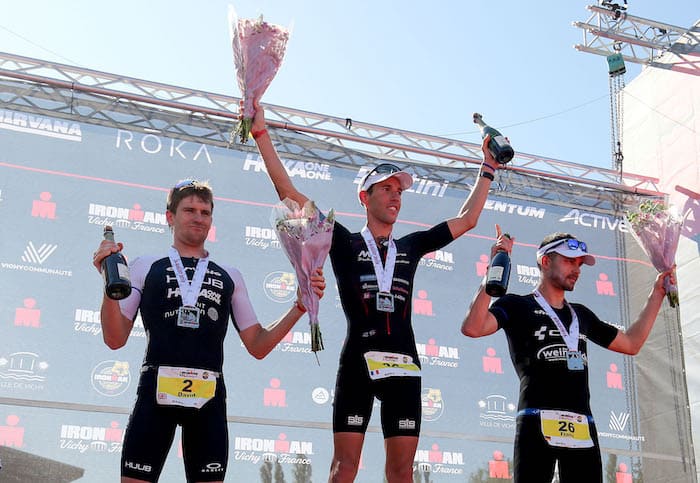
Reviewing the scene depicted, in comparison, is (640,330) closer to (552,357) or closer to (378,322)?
(552,357)


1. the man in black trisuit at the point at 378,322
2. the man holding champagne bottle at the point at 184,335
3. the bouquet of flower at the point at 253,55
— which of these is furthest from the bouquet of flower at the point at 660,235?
the bouquet of flower at the point at 253,55

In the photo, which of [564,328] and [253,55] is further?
[564,328]

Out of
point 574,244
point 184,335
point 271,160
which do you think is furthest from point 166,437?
point 574,244

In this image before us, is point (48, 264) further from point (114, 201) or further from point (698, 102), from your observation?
point (698, 102)

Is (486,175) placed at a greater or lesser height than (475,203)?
greater

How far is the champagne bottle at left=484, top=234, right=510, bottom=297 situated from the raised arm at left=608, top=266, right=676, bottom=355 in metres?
0.88

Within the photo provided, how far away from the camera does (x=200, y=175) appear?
6961mm

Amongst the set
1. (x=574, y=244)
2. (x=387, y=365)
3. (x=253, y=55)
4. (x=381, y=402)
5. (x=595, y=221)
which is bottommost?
(x=381, y=402)

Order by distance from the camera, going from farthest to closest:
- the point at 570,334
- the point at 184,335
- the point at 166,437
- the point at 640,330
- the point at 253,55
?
1. the point at 640,330
2. the point at 570,334
3. the point at 253,55
4. the point at 184,335
5. the point at 166,437

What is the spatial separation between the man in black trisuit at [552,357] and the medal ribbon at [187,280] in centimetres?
120

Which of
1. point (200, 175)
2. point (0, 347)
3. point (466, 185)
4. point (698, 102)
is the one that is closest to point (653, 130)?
point (698, 102)

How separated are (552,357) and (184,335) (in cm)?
166

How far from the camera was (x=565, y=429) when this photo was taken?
3439 millimetres

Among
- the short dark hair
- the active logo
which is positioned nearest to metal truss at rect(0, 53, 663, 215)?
the active logo
